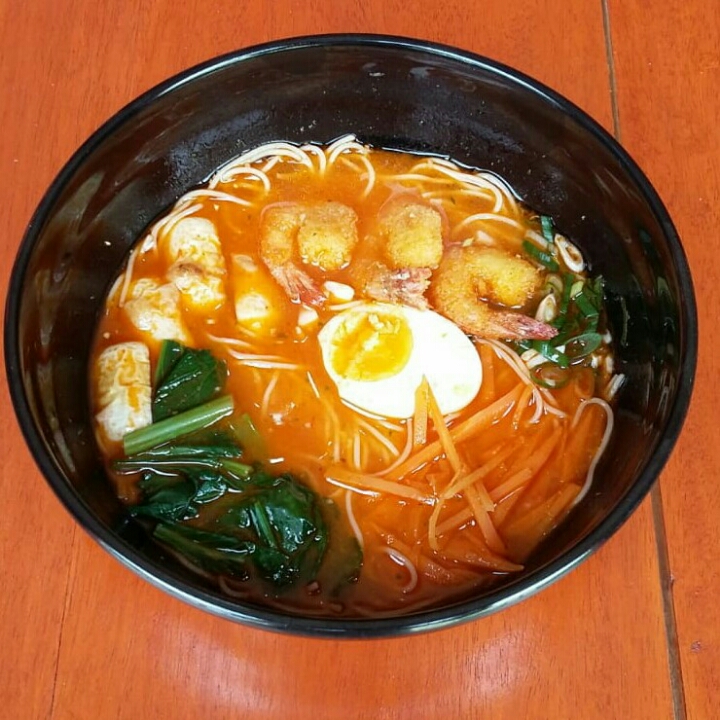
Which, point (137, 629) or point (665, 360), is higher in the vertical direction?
point (665, 360)

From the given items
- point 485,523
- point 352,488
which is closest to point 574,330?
point 485,523

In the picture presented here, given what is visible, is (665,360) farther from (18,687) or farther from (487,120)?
(18,687)

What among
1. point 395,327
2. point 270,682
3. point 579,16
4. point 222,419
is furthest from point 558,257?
point 270,682

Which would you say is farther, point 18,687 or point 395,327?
point 395,327

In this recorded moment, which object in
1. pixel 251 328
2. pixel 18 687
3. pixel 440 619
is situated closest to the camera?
pixel 440 619

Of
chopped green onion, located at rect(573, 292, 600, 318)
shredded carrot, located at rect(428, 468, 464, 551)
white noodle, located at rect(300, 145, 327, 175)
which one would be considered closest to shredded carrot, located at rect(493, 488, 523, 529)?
shredded carrot, located at rect(428, 468, 464, 551)

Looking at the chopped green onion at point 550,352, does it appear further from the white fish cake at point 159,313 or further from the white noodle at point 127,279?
the white noodle at point 127,279

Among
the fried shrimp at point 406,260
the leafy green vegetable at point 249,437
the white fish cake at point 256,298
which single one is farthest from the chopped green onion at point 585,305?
the leafy green vegetable at point 249,437

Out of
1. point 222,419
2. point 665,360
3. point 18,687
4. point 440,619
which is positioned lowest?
point 18,687
